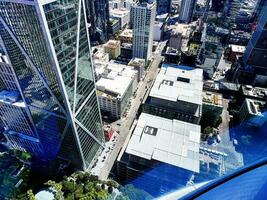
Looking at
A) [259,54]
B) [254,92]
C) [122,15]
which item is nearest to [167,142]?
[254,92]

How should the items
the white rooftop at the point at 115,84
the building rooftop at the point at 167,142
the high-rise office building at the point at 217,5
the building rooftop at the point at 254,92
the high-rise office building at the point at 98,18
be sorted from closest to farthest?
the building rooftop at the point at 167,142 < the white rooftop at the point at 115,84 < the building rooftop at the point at 254,92 < the high-rise office building at the point at 98,18 < the high-rise office building at the point at 217,5

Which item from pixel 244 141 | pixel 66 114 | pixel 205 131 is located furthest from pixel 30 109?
pixel 244 141

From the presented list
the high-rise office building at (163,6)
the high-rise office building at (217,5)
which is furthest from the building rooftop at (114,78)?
the high-rise office building at (163,6)

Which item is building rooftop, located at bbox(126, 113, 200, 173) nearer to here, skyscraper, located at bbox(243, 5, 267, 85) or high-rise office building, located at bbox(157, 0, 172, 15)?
skyscraper, located at bbox(243, 5, 267, 85)

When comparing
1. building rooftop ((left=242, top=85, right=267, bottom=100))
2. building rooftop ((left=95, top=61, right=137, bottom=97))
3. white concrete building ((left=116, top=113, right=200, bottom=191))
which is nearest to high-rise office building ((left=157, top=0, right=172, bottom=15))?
building rooftop ((left=95, top=61, right=137, bottom=97))

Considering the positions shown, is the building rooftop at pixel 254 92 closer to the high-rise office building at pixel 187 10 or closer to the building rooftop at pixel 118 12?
the high-rise office building at pixel 187 10

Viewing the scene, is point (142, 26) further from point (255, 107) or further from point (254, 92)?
point (255, 107)
